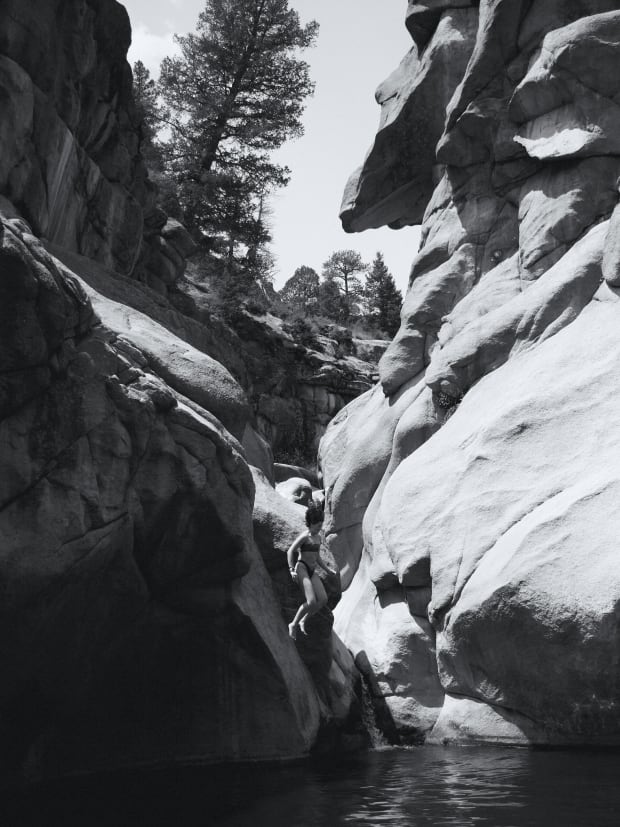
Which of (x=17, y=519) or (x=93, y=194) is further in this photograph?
(x=93, y=194)

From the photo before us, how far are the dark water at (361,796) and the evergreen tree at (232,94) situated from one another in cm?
2740

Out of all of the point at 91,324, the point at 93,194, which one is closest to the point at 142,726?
the point at 91,324

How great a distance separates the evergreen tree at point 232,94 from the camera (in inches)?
1399

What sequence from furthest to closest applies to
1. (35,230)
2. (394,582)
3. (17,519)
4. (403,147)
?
1. (403,147)
2. (394,582)
3. (35,230)
4. (17,519)

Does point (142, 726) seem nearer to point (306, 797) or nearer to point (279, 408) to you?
point (306, 797)

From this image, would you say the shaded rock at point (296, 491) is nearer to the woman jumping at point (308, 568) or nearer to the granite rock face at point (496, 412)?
the granite rock face at point (496, 412)

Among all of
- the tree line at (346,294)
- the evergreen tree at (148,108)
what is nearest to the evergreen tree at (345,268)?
the tree line at (346,294)

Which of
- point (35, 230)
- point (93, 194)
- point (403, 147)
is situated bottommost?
point (35, 230)

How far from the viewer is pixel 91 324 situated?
1108cm

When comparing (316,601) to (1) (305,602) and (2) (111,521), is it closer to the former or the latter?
(1) (305,602)

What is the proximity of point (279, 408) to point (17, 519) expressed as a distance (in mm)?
31111

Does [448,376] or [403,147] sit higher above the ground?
[403,147]

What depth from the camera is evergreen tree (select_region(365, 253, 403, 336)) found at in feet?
188

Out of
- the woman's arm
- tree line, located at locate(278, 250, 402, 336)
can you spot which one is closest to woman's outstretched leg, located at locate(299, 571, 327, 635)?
the woman's arm
